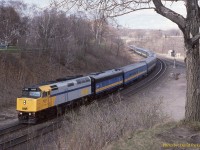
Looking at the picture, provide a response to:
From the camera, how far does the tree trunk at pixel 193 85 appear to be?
10312 mm

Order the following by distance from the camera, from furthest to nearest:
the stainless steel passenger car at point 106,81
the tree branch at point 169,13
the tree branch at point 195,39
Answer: the stainless steel passenger car at point 106,81, the tree branch at point 169,13, the tree branch at point 195,39

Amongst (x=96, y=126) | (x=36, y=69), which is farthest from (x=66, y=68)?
(x=96, y=126)

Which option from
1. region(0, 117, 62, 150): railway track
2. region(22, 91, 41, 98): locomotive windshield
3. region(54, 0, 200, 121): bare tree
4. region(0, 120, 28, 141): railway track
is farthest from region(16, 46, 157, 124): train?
region(54, 0, 200, 121): bare tree

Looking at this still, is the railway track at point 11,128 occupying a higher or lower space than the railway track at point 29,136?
lower

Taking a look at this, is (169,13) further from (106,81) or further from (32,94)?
(106,81)

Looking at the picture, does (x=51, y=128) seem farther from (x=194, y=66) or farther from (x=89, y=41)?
(x=89, y=41)

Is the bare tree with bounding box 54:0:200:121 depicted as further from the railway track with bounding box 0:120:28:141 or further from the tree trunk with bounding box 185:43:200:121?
the railway track with bounding box 0:120:28:141

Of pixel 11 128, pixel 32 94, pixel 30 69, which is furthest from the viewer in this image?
pixel 30 69

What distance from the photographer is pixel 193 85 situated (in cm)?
1046

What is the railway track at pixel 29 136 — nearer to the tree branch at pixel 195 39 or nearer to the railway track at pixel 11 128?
the railway track at pixel 11 128

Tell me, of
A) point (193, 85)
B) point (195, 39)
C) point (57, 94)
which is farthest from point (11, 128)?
point (195, 39)

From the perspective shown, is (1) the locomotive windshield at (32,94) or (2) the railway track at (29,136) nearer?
(2) the railway track at (29,136)

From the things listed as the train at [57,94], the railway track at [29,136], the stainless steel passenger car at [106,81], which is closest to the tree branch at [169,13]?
the railway track at [29,136]

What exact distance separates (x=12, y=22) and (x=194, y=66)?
39187mm
